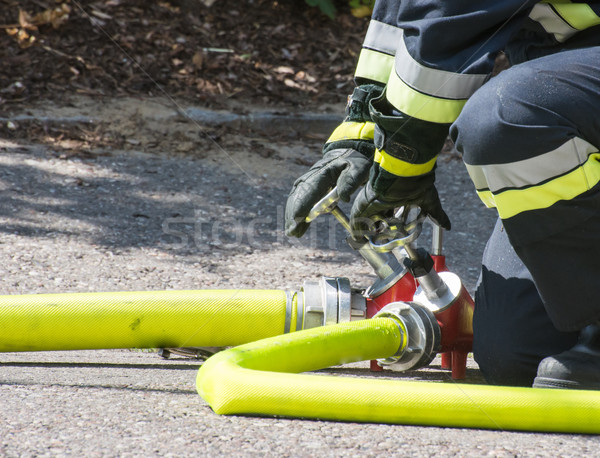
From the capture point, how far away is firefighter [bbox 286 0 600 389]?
174 centimetres

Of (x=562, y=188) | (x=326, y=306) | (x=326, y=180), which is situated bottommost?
(x=326, y=306)

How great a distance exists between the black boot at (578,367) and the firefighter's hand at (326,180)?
77cm

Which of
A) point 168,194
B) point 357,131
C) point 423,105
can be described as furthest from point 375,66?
point 168,194

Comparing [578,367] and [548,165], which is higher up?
[548,165]

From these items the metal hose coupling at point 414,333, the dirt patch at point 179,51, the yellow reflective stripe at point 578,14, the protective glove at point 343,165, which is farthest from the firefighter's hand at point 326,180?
the dirt patch at point 179,51

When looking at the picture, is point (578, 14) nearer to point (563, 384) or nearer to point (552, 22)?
point (552, 22)

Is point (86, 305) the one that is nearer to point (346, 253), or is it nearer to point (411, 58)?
point (411, 58)

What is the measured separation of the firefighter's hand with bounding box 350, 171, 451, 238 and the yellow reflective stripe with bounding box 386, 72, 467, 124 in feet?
0.73

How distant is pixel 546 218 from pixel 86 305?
1.35 metres

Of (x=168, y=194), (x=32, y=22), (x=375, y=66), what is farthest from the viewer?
(x=32, y=22)

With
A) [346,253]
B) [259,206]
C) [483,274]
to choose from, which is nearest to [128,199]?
[259,206]

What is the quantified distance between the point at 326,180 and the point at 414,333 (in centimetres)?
55

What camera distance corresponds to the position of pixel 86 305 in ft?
7.26

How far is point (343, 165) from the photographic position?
2318 mm
